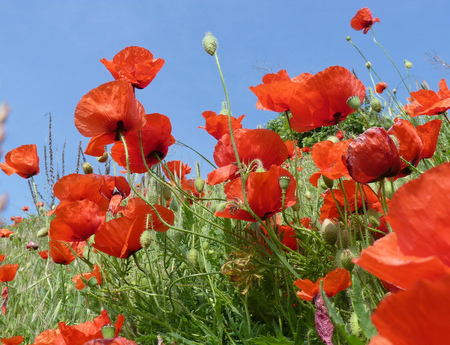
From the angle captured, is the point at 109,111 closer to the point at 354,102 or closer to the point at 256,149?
the point at 256,149

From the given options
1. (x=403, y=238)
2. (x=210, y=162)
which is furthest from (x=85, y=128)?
(x=403, y=238)

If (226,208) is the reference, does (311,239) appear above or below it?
below

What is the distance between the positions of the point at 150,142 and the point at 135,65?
0.27 m

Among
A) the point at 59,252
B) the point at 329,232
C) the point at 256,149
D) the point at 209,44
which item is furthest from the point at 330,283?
the point at 59,252

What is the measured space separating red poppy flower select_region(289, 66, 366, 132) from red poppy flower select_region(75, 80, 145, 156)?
0.47 metres

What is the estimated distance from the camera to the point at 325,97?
117 centimetres

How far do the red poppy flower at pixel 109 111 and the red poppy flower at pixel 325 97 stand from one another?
18.6 inches

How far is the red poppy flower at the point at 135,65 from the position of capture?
143 cm

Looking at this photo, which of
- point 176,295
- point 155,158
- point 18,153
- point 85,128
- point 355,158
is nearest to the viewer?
point 355,158

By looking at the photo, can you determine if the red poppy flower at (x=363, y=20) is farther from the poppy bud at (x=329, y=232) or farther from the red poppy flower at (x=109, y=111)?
the poppy bud at (x=329, y=232)

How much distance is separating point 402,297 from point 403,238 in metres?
0.09

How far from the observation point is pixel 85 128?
129cm

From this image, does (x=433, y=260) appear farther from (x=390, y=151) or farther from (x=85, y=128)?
(x=85, y=128)

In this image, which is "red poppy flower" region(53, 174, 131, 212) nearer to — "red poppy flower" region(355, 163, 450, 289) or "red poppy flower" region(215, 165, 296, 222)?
"red poppy flower" region(215, 165, 296, 222)
